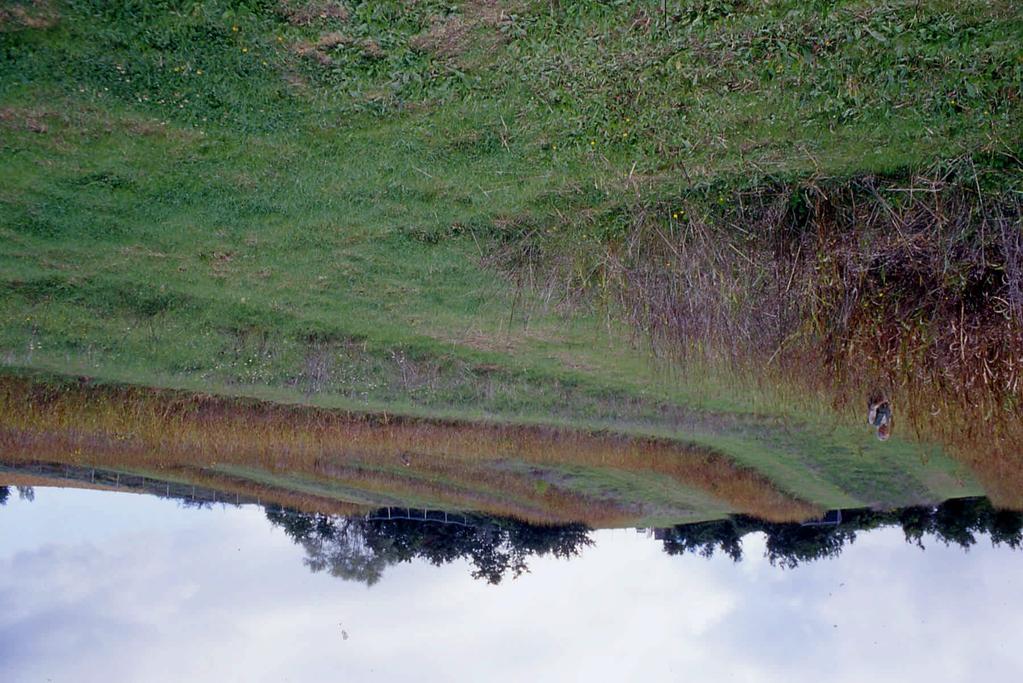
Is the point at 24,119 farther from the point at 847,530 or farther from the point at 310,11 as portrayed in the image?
the point at 847,530

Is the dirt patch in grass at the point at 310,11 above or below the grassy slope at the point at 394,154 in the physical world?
above

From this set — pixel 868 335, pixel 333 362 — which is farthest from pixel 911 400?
pixel 333 362

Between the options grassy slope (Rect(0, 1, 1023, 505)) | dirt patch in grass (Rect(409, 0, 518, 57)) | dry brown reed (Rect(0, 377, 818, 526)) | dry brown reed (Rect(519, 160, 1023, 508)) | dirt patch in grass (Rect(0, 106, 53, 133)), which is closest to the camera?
dry brown reed (Rect(519, 160, 1023, 508))

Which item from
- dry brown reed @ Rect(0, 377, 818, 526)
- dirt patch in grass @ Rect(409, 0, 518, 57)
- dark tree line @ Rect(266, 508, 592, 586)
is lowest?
dark tree line @ Rect(266, 508, 592, 586)

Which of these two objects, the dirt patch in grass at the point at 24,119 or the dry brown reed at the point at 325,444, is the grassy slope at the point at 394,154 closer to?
the dirt patch in grass at the point at 24,119

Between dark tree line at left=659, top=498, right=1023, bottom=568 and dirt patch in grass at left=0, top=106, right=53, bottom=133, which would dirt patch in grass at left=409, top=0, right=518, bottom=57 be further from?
dark tree line at left=659, top=498, right=1023, bottom=568

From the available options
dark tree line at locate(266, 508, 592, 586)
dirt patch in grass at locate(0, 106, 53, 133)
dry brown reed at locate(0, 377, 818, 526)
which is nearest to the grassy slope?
dirt patch in grass at locate(0, 106, 53, 133)

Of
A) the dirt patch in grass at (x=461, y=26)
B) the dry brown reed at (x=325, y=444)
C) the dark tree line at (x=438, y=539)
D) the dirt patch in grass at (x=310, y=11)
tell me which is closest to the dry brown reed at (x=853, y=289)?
the dirt patch in grass at (x=461, y=26)

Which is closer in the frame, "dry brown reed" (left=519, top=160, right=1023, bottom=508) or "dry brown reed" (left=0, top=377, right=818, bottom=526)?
"dry brown reed" (left=519, top=160, right=1023, bottom=508)
